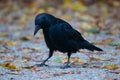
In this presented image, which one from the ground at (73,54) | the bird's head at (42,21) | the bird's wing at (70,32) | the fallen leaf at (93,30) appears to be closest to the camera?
the ground at (73,54)

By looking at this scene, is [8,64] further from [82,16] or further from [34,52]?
[82,16]

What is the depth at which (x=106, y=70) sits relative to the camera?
8.37 m

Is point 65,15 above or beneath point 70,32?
above

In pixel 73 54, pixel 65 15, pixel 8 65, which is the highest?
pixel 65 15

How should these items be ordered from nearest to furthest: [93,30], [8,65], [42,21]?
1. [42,21]
2. [8,65]
3. [93,30]

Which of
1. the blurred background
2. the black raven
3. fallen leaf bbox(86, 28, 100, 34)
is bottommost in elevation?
the black raven

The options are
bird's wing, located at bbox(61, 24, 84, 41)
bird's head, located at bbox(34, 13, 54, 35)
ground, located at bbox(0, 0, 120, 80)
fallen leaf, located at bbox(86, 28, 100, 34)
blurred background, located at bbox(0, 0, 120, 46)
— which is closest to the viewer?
ground, located at bbox(0, 0, 120, 80)

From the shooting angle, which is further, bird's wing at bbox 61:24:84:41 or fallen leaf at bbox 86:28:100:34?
fallen leaf at bbox 86:28:100:34

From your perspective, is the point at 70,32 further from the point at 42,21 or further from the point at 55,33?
the point at 42,21

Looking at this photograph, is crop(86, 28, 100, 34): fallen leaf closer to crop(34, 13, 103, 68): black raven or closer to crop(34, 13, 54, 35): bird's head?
crop(34, 13, 103, 68): black raven

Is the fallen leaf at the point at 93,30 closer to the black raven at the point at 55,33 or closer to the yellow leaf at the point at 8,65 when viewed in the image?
the black raven at the point at 55,33

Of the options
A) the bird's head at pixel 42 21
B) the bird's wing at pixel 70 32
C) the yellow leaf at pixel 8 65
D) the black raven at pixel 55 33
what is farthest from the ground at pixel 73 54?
the bird's head at pixel 42 21

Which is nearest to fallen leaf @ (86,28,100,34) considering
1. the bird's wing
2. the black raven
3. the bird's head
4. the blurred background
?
the blurred background

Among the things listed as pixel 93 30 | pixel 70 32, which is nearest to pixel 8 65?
pixel 70 32
